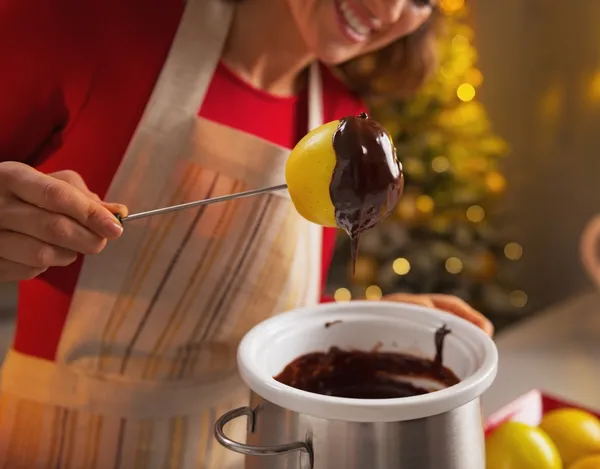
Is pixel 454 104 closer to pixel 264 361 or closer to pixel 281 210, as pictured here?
pixel 281 210

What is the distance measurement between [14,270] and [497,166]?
1.66 m

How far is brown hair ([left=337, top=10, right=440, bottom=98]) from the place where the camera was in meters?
1.06

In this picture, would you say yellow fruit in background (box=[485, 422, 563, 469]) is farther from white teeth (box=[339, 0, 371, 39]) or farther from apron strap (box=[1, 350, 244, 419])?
white teeth (box=[339, 0, 371, 39])

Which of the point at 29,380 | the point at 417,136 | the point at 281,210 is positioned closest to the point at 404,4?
the point at 281,210

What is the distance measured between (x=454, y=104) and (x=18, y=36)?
1286 mm

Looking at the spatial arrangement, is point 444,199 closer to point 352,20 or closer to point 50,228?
point 352,20

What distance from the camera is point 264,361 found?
608 millimetres

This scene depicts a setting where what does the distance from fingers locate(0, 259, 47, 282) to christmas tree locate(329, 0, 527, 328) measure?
120cm

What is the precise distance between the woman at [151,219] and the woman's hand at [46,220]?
0.47 feet

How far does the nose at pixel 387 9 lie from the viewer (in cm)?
79

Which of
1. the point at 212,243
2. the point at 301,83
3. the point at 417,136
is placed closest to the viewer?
the point at 212,243

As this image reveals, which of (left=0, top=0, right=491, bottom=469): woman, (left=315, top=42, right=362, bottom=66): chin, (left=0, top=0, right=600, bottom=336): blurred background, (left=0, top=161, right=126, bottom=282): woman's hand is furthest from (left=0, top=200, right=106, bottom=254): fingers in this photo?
(left=0, top=0, right=600, bottom=336): blurred background

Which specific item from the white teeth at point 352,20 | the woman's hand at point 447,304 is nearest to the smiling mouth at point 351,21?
the white teeth at point 352,20

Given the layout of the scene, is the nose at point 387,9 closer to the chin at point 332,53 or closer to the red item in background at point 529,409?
the chin at point 332,53
